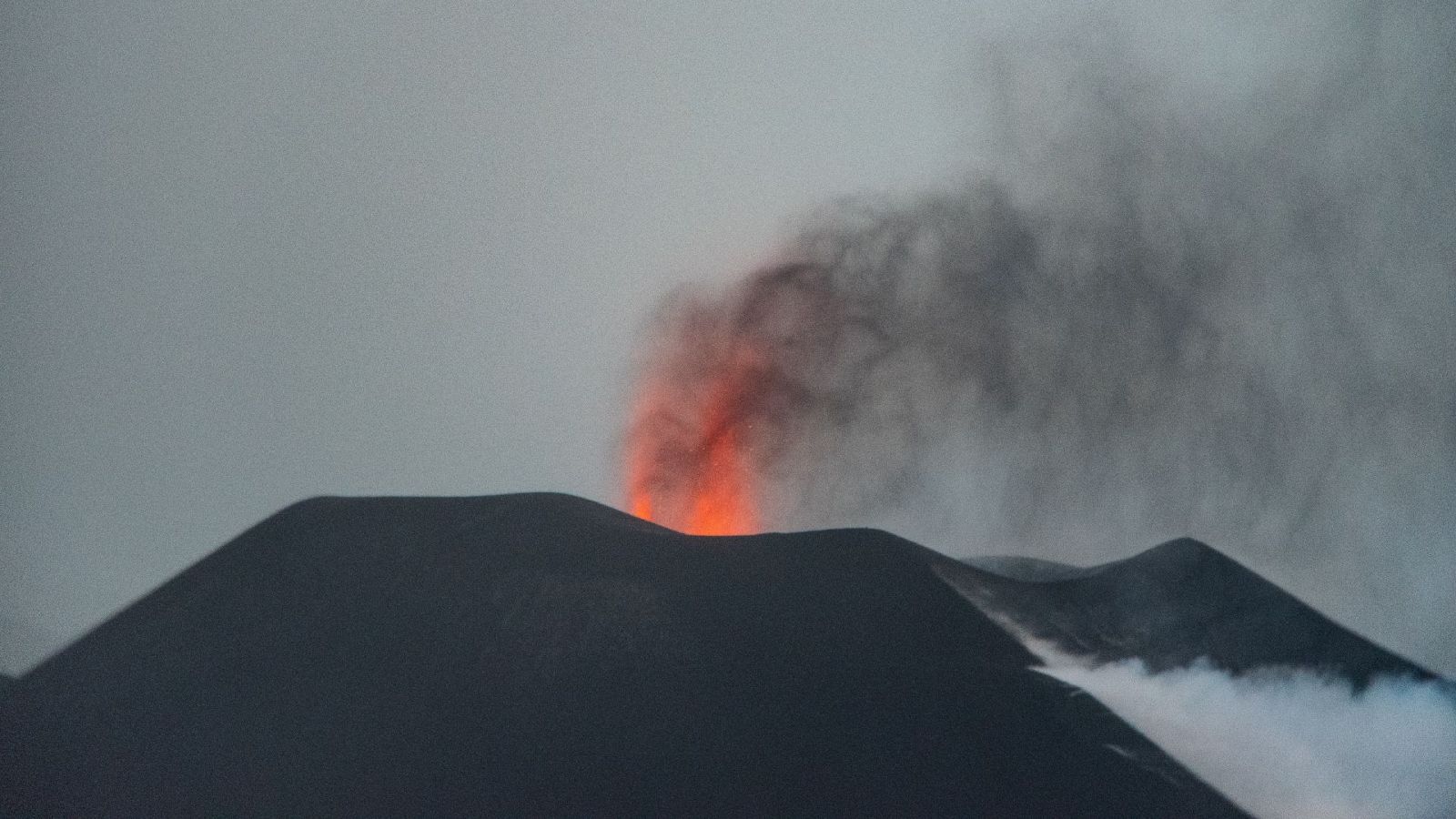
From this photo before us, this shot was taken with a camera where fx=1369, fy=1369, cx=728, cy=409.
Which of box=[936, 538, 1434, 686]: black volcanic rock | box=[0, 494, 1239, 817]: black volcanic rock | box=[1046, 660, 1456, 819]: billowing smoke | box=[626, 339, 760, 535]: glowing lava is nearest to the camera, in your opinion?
box=[0, 494, 1239, 817]: black volcanic rock

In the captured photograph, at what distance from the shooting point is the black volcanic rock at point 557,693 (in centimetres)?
1462

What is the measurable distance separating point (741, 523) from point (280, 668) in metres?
17.2

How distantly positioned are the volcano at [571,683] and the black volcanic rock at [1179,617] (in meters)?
0.10

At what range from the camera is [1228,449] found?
32562 mm

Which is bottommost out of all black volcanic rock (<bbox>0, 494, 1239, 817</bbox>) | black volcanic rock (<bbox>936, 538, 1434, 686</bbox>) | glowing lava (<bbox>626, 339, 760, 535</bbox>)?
black volcanic rock (<bbox>0, 494, 1239, 817</bbox>)

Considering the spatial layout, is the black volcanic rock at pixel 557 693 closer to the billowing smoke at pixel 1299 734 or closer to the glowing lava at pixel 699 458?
the billowing smoke at pixel 1299 734

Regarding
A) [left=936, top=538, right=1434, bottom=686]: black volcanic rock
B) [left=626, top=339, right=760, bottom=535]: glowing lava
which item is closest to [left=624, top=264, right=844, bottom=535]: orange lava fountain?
[left=626, top=339, right=760, bottom=535]: glowing lava

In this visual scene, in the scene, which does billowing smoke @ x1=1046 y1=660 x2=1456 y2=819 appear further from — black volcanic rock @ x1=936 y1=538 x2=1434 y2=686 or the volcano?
the volcano

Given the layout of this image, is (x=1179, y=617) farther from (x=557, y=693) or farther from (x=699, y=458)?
(x=699, y=458)

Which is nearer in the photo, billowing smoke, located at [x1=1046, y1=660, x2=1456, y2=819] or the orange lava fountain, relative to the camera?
billowing smoke, located at [x1=1046, y1=660, x2=1456, y2=819]

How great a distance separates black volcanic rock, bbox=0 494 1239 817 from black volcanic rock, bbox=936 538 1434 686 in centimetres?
207

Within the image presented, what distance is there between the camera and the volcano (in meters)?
14.7

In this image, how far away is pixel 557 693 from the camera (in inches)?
633

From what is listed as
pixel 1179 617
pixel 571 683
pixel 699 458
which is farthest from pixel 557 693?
pixel 699 458
